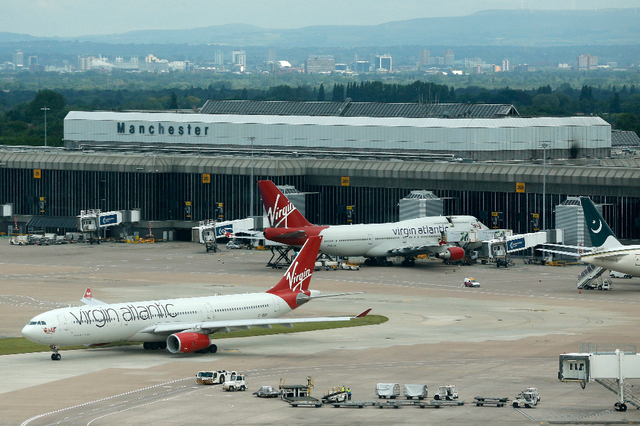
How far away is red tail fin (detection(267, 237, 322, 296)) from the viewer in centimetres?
8725

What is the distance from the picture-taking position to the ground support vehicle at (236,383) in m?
66.8

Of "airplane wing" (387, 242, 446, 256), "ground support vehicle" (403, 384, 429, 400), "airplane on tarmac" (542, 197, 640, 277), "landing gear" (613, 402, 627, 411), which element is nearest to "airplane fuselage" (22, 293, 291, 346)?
"ground support vehicle" (403, 384, 429, 400)

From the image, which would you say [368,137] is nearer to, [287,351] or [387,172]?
[387,172]

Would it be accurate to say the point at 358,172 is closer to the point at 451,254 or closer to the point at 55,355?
the point at 451,254

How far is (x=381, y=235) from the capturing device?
452 ft

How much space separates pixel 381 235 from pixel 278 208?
14643 mm

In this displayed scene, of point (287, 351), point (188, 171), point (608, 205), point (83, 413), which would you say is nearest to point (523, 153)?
point (608, 205)

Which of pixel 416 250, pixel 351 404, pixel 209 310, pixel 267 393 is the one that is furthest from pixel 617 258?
pixel 267 393

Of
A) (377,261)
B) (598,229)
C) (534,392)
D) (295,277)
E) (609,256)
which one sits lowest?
(377,261)

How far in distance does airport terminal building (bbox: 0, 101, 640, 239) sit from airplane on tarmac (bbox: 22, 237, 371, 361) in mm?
66778

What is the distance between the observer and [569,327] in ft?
305

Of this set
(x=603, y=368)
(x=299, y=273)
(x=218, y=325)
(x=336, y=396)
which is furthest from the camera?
(x=299, y=273)

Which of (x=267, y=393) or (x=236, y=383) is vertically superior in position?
Answer: (x=236, y=383)

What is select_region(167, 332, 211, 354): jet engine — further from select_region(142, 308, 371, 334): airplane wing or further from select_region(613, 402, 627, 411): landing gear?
select_region(613, 402, 627, 411): landing gear
